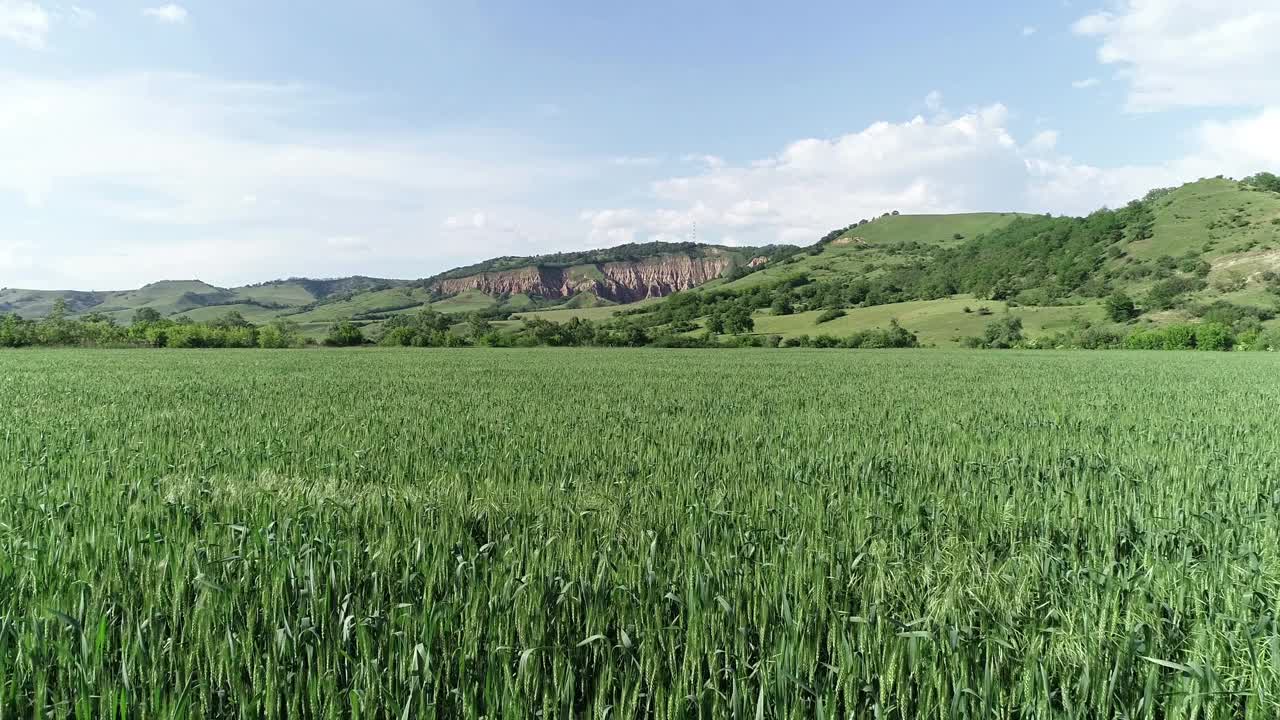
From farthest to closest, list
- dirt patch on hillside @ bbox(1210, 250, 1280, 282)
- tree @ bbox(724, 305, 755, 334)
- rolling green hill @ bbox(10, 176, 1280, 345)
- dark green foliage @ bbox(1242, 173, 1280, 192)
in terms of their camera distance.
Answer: dark green foliage @ bbox(1242, 173, 1280, 192) < tree @ bbox(724, 305, 755, 334) < dirt patch on hillside @ bbox(1210, 250, 1280, 282) < rolling green hill @ bbox(10, 176, 1280, 345)

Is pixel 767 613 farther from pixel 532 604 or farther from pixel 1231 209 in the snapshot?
pixel 1231 209

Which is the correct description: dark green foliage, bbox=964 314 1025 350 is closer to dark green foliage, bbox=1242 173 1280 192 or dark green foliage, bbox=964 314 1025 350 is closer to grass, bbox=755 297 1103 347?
grass, bbox=755 297 1103 347

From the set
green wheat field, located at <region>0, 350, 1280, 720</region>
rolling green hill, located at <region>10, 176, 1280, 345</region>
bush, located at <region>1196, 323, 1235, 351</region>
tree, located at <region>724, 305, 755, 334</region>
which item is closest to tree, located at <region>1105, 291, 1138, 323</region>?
rolling green hill, located at <region>10, 176, 1280, 345</region>

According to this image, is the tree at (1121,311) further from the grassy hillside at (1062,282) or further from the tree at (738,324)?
the tree at (738,324)

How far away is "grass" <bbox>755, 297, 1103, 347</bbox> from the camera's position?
82188 millimetres

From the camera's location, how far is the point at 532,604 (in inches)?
123

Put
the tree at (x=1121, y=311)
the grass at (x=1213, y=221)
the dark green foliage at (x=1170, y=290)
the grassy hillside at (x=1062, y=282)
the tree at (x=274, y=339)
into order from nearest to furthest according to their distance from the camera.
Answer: the tree at (x=274, y=339) → the tree at (x=1121, y=311) → the grassy hillside at (x=1062, y=282) → the dark green foliage at (x=1170, y=290) → the grass at (x=1213, y=221)

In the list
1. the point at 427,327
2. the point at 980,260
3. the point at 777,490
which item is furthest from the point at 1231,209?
the point at 777,490

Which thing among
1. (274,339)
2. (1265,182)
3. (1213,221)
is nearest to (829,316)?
(274,339)

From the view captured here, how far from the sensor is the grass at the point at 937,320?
8219 centimetres

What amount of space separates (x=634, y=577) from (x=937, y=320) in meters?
99.6

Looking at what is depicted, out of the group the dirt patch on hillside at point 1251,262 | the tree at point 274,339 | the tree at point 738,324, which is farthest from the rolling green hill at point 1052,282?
the tree at point 274,339

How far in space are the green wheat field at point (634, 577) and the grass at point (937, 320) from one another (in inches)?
3186

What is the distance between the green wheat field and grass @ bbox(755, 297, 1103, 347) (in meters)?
80.9
